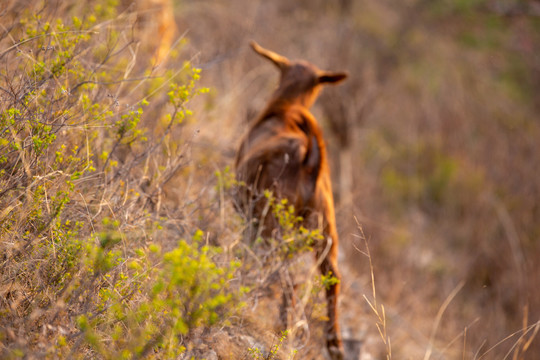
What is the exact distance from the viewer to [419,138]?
41.7 ft

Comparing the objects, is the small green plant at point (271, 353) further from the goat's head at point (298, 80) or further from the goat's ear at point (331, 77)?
the goat's ear at point (331, 77)

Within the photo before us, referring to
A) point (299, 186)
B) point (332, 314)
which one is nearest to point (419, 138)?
point (299, 186)

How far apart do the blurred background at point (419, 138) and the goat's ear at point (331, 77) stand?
115 centimetres

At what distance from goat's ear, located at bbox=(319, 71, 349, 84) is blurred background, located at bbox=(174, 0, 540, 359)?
1.15 m

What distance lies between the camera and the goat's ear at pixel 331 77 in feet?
16.5

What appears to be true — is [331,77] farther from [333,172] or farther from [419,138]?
[419,138]

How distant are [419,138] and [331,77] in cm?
816

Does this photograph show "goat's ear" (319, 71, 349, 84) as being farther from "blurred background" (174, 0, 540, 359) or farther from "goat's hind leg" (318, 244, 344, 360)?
"goat's hind leg" (318, 244, 344, 360)

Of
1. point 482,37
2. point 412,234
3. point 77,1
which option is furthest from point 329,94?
point 482,37

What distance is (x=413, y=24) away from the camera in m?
15.6

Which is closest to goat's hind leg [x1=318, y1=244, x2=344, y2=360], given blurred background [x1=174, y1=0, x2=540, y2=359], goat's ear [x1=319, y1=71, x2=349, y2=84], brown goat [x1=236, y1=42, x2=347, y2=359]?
brown goat [x1=236, y1=42, x2=347, y2=359]

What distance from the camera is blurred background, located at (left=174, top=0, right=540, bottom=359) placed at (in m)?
6.80

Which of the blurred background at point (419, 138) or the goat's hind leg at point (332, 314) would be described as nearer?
the goat's hind leg at point (332, 314)

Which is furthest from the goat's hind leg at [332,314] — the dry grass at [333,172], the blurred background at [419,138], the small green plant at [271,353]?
the blurred background at [419,138]
